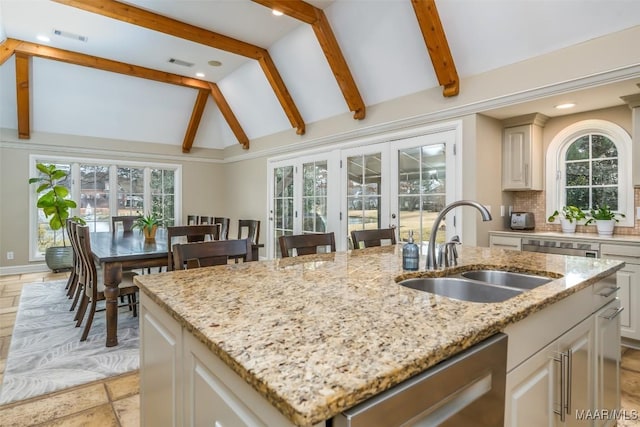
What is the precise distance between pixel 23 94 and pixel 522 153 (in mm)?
6938

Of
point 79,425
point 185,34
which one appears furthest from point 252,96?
point 79,425

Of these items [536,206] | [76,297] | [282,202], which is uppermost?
[282,202]

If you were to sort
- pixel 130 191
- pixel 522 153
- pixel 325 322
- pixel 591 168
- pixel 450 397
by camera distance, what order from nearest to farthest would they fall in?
pixel 450 397 → pixel 325 322 → pixel 591 168 → pixel 522 153 → pixel 130 191

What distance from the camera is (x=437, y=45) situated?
336cm

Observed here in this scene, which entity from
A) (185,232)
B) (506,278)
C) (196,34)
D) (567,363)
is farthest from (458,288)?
(196,34)

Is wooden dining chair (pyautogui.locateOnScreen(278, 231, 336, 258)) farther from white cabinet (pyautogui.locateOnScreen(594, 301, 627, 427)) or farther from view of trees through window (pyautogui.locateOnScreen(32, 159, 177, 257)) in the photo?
view of trees through window (pyautogui.locateOnScreen(32, 159, 177, 257))

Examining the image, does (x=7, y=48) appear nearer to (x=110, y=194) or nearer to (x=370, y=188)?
(x=110, y=194)

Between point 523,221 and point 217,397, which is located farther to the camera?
point 523,221

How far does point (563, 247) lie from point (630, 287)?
56 cm

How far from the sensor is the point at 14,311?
383 cm

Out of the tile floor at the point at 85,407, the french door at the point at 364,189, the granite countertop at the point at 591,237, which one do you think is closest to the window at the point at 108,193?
the french door at the point at 364,189

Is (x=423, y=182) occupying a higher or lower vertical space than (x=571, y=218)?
higher

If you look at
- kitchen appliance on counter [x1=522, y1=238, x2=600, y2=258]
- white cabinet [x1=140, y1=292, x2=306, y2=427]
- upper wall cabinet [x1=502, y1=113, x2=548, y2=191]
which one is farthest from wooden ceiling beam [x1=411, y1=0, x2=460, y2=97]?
white cabinet [x1=140, y1=292, x2=306, y2=427]

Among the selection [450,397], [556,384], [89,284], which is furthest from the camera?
[89,284]
